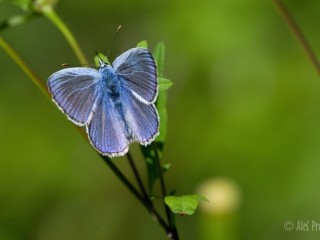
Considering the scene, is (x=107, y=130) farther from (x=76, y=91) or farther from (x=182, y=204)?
(x=182, y=204)

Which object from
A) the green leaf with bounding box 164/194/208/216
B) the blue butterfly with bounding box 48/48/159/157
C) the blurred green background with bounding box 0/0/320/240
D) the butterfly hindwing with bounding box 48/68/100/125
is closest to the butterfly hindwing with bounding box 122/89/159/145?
the blue butterfly with bounding box 48/48/159/157

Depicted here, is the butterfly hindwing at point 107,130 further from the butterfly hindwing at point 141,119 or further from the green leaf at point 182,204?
the green leaf at point 182,204

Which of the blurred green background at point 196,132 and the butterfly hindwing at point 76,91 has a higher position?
the butterfly hindwing at point 76,91

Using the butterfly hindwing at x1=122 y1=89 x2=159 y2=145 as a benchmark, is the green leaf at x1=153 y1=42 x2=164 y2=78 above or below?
above

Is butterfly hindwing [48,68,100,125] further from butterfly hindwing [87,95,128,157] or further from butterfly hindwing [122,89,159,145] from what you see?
butterfly hindwing [122,89,159,145]

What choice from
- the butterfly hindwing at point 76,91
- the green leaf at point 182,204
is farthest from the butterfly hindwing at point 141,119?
the green leaf at point 182,204

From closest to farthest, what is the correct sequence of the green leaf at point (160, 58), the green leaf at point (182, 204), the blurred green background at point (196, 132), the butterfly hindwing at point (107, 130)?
the green leaf at point (182, 204)
the butterfly hindwing at point (107, 130)
the green leaf at point (160, 58)
the blurred green background at point (196, 132)

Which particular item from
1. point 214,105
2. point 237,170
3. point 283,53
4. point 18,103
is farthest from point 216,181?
point 18,103
